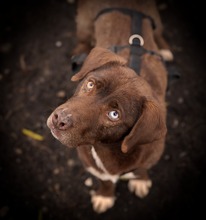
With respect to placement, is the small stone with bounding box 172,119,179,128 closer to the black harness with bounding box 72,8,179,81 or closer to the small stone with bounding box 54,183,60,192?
the black harness with bounding box 72,8,179,81

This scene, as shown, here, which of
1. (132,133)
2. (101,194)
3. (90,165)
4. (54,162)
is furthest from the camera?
(54,162)

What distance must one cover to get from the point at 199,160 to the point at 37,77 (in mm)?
2555

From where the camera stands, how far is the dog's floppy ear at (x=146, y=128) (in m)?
2.48

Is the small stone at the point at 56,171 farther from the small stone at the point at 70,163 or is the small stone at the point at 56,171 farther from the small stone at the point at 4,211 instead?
the small stone at the point at 4,211

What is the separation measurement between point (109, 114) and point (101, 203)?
193 centimetres

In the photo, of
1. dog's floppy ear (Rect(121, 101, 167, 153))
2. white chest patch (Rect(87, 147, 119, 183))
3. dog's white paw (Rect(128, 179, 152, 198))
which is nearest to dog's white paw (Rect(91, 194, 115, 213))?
dog's white paw (Rect(128, 179, 152, 198))

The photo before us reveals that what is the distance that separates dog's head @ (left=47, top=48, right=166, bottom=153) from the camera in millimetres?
2412

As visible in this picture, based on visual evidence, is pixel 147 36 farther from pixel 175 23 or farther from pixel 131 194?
pixel 131 194

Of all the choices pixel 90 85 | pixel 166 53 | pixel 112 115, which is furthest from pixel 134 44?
pixel 166 53

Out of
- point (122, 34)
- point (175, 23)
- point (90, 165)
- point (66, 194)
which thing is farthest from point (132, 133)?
point (175, 23)

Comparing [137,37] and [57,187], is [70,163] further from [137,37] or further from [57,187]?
[137,37]

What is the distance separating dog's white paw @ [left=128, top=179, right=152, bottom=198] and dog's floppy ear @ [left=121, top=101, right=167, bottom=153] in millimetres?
1669

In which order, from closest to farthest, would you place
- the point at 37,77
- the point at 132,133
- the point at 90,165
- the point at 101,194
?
the point at 132,133, the point at 90,165, the point at 101,194, the point at 37,77

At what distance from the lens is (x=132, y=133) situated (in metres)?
2.47
